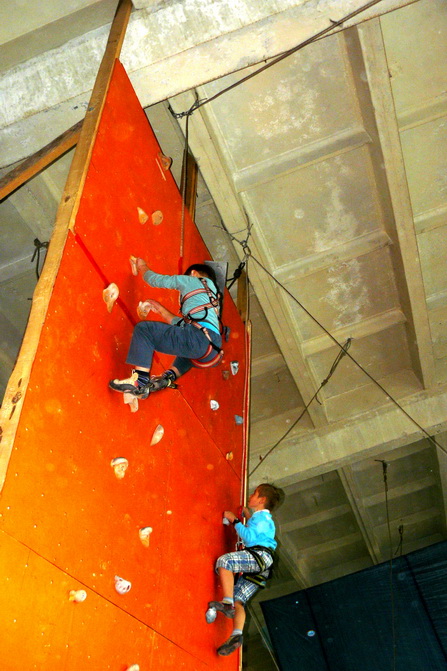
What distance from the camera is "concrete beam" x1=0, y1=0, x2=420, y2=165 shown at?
4.63 m

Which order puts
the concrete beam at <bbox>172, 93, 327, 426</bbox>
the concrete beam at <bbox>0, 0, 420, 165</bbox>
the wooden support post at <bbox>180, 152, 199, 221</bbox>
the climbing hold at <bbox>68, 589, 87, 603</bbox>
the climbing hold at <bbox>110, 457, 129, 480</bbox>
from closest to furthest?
the climbing hold at <bbox>68, 589, 87, 603</bbox>
the climbing hold at <bbox>110, 457, 129, 480</bbox>
the concrete beam at <bbox>0, 0, 420, 165</bbox>
the wooden support post at <bbox>180, 152, 199, 221</bbox>
the concrete beam at <bbox>172, 93, 327, 426</bbox>

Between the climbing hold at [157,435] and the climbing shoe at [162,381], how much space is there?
237mm

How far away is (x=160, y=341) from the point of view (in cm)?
326

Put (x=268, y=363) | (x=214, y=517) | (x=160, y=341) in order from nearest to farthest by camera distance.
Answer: (x=160, y=341), (x=214, y=517), (x=268, y=363)

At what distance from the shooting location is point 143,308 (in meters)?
3.49

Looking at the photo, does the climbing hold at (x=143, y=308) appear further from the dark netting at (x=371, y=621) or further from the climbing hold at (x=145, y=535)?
the dark netting at (x=371, y=621)

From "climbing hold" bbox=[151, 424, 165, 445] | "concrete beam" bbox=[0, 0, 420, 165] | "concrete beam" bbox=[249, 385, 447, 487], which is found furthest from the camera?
"concrete beam" bbox=[249, 385, 447, 487]

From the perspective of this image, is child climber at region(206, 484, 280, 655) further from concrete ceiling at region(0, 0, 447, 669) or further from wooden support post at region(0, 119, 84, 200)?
concrete ceiling at region(0, 0, 447, 669)

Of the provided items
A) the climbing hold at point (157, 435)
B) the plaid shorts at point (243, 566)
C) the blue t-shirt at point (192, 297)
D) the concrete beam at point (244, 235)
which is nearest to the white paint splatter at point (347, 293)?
the concrete beam at point (244, 235)

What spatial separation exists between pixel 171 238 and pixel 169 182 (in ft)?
1.35

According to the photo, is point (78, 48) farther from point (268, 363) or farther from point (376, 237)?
point (268, 363)

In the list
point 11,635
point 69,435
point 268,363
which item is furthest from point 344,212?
point 11,635

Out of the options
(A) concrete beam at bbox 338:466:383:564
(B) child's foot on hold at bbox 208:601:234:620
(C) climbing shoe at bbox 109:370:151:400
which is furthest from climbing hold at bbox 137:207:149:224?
(A) concrete beam at bbox 338:466:383:564

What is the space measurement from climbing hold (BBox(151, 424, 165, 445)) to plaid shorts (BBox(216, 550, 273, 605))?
973mm
